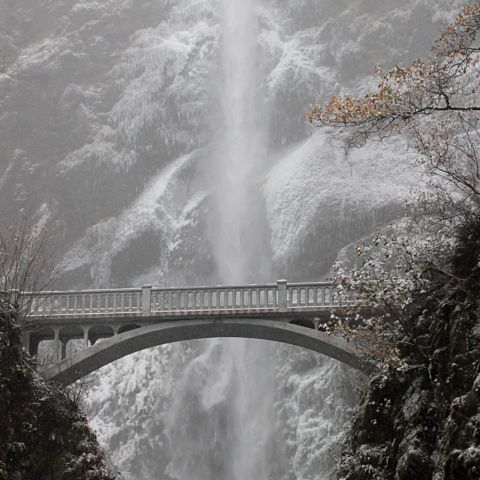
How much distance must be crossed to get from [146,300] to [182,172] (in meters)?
26.4

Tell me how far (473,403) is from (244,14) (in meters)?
52.9

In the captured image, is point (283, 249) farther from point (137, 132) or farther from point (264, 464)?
point (137, 132)

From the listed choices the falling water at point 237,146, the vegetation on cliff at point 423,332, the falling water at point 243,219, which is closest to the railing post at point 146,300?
the vegetation on cliff at point 423,332

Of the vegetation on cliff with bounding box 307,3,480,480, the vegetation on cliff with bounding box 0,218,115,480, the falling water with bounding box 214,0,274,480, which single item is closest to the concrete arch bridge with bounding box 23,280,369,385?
the vegetation on cliff with bounding box 0,218,115,480

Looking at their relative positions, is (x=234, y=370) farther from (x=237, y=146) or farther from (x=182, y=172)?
(x=237, y=146)

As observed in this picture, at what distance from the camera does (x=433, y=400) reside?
13039 mm

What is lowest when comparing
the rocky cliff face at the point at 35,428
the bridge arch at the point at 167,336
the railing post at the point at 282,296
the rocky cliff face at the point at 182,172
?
Result: the rocky cliff face at the point at 35,428

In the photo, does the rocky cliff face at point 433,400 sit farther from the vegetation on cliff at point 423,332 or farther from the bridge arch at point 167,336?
the bridge arch at point 167,336

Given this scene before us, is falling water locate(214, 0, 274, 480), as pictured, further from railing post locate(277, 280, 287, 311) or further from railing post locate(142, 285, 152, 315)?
railing post locate(277, 280, 287, 311)

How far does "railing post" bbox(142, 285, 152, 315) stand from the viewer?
26500mm

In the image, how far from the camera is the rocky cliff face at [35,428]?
20.5 metres

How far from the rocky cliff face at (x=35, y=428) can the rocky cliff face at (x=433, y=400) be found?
9323 mm

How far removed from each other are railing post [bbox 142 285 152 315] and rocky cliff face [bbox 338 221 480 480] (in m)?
12.1

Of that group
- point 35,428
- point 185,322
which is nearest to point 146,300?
point 185,322
